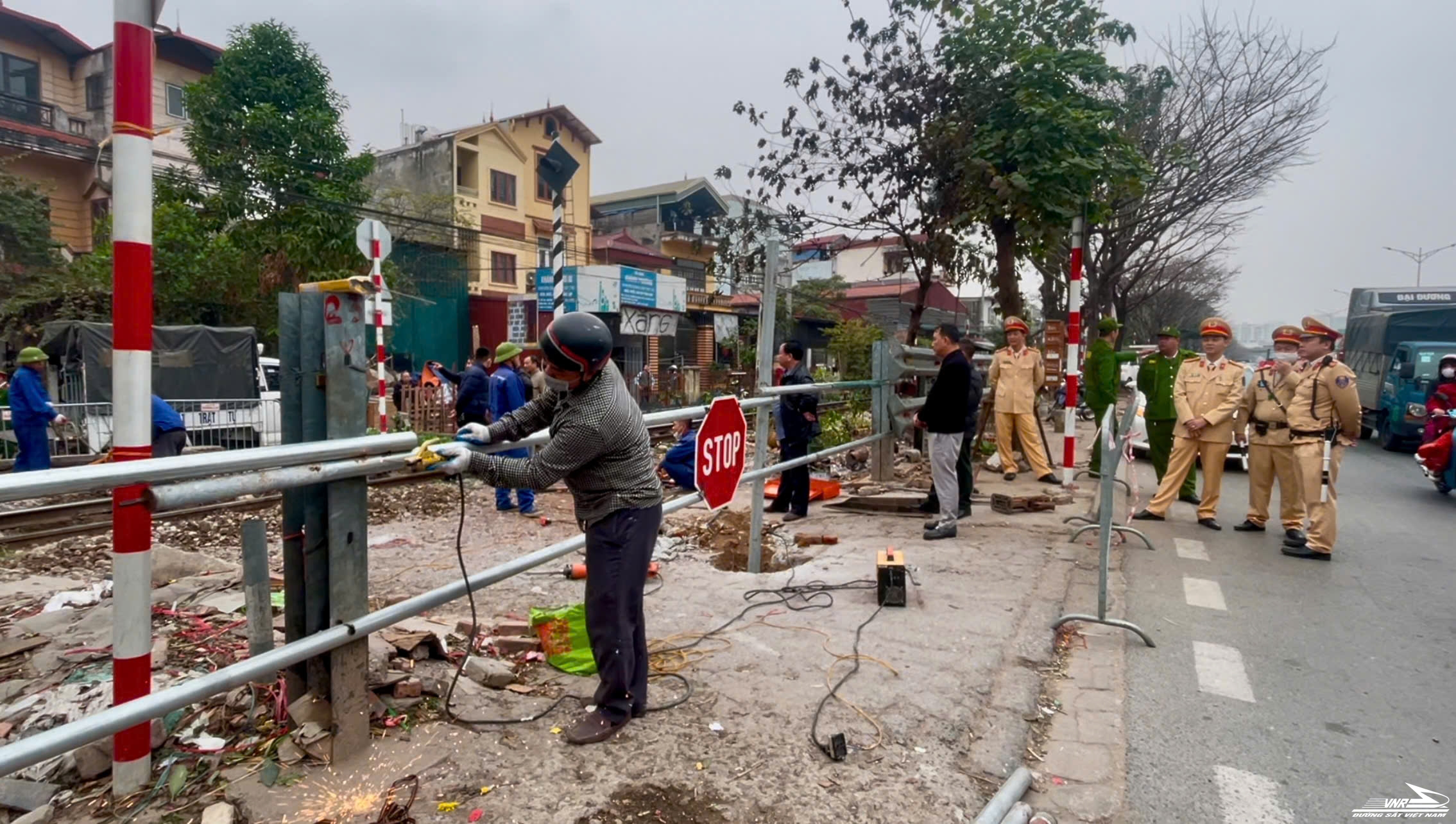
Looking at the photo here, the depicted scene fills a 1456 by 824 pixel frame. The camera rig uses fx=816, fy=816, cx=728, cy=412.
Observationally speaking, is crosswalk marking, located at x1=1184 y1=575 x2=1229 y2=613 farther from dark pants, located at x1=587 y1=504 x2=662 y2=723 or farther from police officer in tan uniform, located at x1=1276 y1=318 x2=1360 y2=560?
dark pants, located at x1=587 y1=504 x2=662 y2=723

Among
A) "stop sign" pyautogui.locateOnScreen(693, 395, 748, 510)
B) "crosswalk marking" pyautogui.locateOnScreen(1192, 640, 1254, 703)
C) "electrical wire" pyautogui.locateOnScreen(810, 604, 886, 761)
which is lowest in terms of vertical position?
"crosswalk marking" pyautogui.locateOnScreen(1192, 640, 1254, 703)

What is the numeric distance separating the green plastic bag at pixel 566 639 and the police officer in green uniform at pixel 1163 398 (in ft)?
24.0

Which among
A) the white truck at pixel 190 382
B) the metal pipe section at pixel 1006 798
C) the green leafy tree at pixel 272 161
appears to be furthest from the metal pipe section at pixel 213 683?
the green leafy tree at pixel 272 161

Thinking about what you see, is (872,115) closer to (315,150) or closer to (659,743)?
(659,743)

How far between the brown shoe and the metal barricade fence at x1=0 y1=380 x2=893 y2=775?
0.61 metres

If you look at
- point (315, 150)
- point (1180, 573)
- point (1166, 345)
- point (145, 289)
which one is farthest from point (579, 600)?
point (315, 150)

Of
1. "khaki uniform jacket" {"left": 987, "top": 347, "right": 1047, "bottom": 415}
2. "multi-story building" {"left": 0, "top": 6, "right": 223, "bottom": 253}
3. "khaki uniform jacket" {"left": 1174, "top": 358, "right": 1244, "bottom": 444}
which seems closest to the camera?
"khaki uniform jacket" {"left": 1174, "top": 358, "right": 1244, "bottom": 444}

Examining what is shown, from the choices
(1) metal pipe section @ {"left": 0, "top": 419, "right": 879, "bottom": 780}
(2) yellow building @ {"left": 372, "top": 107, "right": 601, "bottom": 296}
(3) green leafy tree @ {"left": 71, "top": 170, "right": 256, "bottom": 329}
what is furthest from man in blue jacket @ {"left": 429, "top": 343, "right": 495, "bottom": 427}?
(2) yellow building @ {"left": 372, "top": 107, "right": 601, "bottom": 296}

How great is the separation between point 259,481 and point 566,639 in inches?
73.0

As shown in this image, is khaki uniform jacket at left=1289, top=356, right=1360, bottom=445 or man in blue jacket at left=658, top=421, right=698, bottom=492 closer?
khaki uniform jacket at left=1289, top=356, right=1360, bottom=445

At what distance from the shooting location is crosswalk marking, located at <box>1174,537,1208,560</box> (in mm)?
6348

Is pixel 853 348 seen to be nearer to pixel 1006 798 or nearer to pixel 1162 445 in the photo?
pixel 1162 445

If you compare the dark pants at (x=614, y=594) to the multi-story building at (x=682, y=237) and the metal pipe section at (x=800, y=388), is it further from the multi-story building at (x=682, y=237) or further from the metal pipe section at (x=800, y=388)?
the multi-story building at (x=682, y=237)

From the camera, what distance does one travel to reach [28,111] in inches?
927
